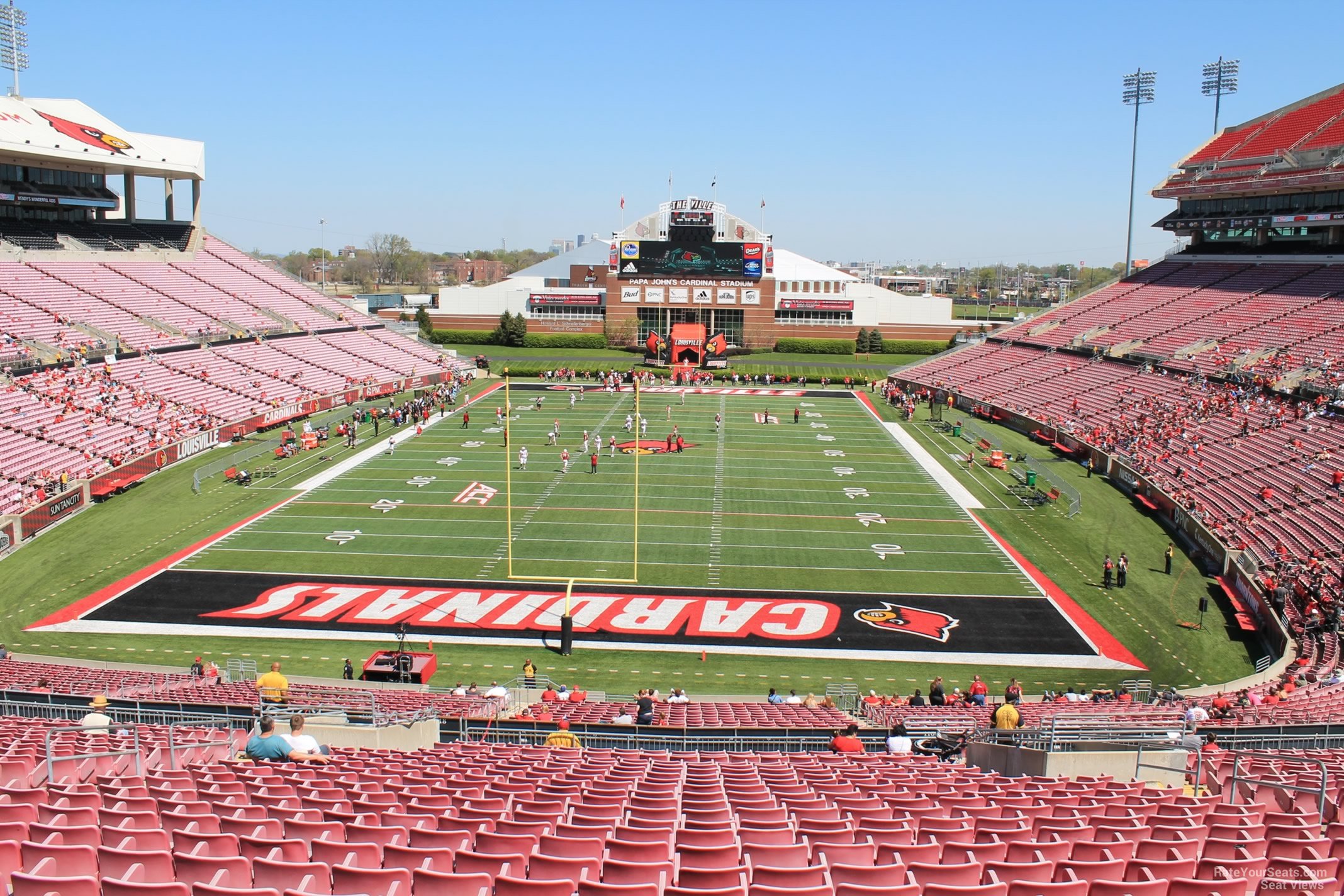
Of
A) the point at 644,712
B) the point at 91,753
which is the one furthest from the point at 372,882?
the point at 644,712

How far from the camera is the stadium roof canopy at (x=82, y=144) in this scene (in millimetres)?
43875

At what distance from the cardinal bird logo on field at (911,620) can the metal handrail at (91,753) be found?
50.1ft

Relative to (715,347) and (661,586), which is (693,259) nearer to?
(715,347)

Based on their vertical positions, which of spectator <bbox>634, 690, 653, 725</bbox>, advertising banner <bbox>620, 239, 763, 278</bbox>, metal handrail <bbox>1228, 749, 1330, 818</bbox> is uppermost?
advertising banner <bbox>620, 239, 763, 278</bbox>

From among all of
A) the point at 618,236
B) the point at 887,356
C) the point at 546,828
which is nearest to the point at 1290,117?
the point at 887,356

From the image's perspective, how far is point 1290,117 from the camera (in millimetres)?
52375

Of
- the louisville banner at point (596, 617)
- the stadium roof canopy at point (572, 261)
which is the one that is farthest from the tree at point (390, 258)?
the louisville banner at point (596, 617)

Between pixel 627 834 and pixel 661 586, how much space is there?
1798 cm

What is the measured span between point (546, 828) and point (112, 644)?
17.6 meters

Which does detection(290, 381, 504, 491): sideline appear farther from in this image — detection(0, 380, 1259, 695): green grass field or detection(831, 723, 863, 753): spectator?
detection(831, 723, 863, 753): spectator

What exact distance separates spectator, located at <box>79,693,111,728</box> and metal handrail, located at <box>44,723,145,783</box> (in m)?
0.10

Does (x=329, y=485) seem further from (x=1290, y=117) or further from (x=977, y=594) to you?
(x=1290, y=117)

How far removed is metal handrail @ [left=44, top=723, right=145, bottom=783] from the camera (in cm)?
750

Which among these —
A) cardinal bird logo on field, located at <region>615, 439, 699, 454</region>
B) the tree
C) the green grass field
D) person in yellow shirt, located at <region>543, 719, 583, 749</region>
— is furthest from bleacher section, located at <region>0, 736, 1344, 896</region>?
the tree
